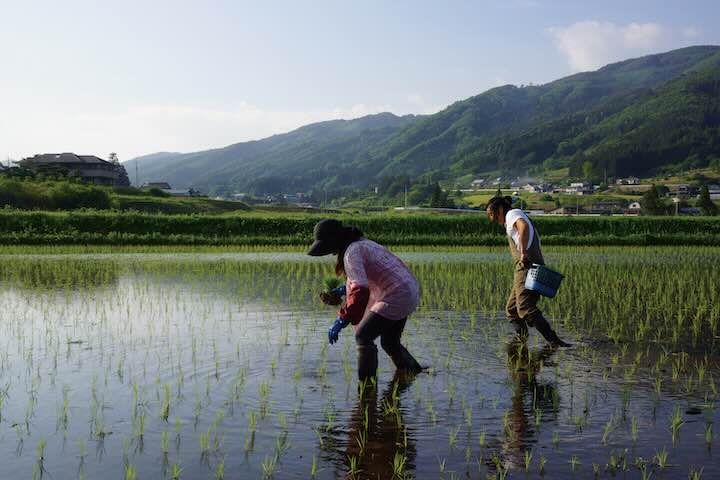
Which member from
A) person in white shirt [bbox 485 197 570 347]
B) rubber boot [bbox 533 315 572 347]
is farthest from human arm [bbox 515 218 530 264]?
rubber boot [bbox 533 315 572 347]

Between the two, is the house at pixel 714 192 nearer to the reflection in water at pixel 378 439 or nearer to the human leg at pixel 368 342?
the human leg at pixel 368 342

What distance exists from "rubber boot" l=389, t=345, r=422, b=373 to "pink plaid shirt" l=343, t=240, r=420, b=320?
0.56 meters

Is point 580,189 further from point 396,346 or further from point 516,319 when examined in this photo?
point 396,346

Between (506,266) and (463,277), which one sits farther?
(506,266)

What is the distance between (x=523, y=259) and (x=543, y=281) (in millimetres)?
370

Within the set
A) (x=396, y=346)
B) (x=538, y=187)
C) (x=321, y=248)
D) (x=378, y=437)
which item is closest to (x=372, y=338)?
(x=396, y=346)

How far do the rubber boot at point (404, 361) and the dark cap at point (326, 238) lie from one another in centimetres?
126

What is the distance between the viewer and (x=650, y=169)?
167625 millimetres

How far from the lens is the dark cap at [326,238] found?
19.7ft

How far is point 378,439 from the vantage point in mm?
5082

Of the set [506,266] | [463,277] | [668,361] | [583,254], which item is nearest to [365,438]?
[668,361]

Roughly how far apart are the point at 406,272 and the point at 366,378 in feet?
3.16

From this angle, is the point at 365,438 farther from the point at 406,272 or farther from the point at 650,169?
the point at 650,169

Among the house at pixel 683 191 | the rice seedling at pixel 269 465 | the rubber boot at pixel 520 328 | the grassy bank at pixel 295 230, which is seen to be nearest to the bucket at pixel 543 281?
the rubber boot at pixel 520 328
